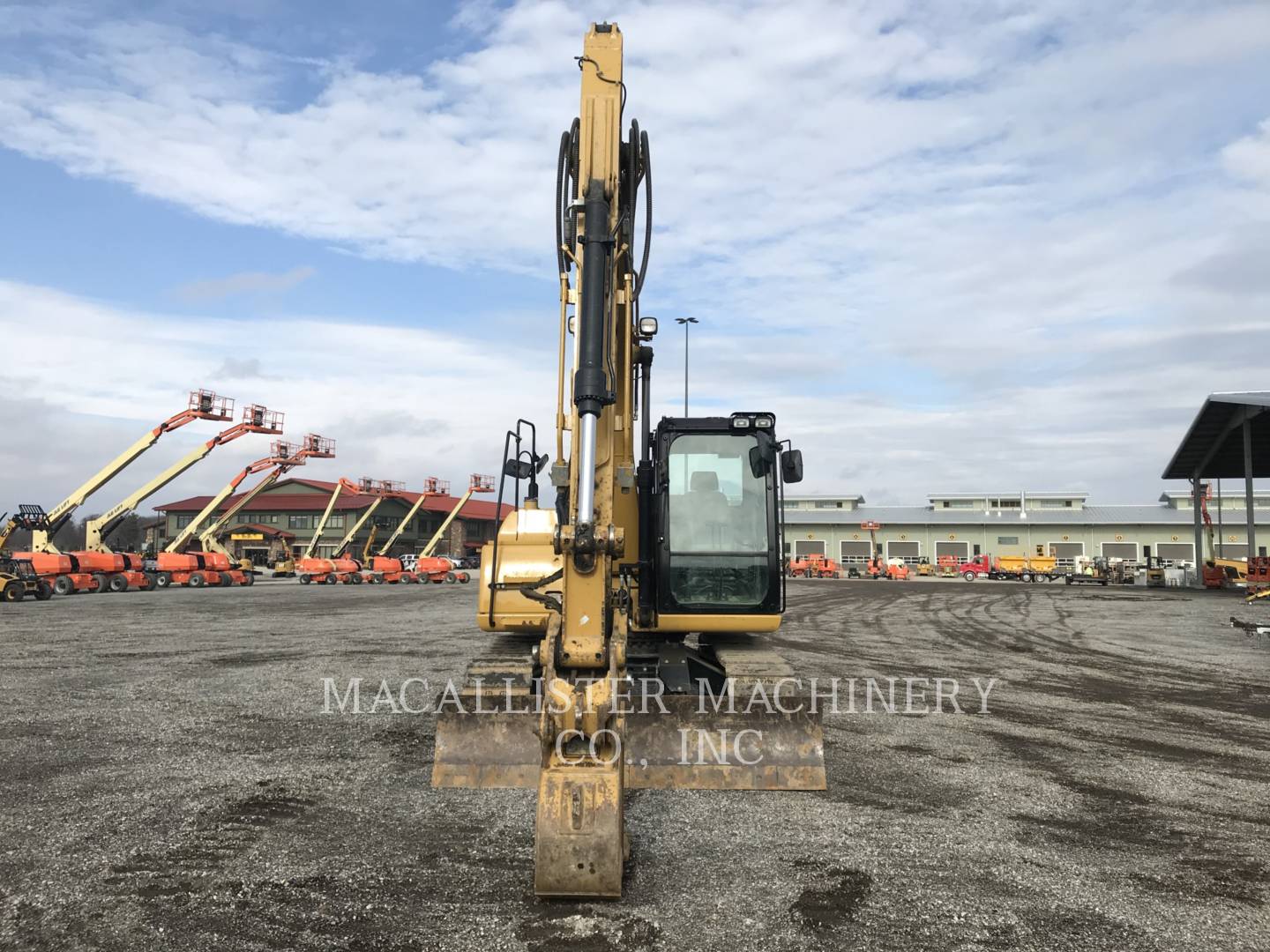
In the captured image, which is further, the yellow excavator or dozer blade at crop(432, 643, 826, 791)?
dozer blade at crop(432, 643, 826, 791)

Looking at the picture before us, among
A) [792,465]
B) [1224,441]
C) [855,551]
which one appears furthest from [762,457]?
[855,551]

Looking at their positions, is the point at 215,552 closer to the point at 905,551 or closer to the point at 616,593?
the point at 616,593

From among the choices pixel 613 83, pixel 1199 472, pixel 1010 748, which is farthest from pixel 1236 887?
pixel 1199 472

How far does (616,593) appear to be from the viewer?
19.6ft

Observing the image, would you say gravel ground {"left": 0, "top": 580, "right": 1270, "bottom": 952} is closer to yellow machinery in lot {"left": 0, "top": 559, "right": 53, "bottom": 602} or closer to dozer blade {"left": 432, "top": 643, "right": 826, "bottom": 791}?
dozer blade {"left": 432, "top": 643, "right": 826, "bottom": 791}

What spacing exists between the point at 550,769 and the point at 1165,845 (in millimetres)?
4187

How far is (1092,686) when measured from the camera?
482 inches

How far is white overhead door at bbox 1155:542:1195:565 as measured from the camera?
Result: 68375 mm

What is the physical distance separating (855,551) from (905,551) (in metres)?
4.17

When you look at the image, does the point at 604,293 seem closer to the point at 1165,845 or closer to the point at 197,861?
the point at 197,861

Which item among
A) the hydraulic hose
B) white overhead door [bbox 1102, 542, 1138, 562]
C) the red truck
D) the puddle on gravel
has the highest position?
the hydraulic hose

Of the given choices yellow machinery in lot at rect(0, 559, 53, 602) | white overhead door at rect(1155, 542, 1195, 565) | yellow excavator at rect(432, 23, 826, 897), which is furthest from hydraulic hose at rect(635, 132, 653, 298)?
white overhead door at rect(1155, 542, 1195, 565)

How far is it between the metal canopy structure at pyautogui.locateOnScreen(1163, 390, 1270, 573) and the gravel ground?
1042 inches

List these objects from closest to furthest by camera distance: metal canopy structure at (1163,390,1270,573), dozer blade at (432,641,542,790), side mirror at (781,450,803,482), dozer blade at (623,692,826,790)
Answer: dozer blade at (432,641,542,790) < dozer blade at (623,692,826,790) < side mirror at (781,450,803,482) < metal canopy structure at (1163,390,1270,573)
